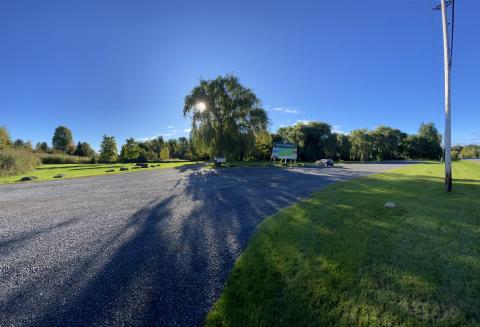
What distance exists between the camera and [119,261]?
4000 millimetres

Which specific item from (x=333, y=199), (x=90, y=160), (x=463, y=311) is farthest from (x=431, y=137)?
(x=90, y=160)

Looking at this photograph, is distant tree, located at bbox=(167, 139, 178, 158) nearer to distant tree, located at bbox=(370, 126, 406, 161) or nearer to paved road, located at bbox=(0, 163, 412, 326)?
distant tree, located at bbox=(370, 126, 406, 161)

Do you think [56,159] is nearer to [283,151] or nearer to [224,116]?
[224,116]

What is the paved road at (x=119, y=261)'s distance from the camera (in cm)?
279

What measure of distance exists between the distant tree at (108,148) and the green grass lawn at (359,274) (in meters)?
63.1

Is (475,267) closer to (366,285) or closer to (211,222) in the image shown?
(366,285)

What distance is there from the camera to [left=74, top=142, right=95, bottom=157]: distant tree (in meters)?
72.6

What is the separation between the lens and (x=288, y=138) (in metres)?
58.0

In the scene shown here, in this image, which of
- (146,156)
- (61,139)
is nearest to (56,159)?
(146,156)

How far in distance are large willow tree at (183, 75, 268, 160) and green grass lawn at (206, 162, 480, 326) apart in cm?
2435

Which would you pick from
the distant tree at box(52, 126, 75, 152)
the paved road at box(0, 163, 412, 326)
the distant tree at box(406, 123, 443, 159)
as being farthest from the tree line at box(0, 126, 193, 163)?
the distant tree at box(406, 123, 443, 159)

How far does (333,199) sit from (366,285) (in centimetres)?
517

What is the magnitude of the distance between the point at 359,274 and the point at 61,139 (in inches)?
4100

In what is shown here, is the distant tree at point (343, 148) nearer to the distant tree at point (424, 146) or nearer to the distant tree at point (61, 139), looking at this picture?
the distant tree at point (424, 146)
